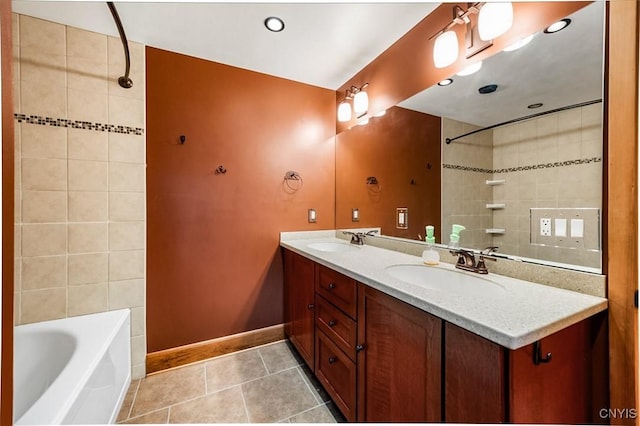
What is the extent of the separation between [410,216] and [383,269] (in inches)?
25.0

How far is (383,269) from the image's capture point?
1.23 metres

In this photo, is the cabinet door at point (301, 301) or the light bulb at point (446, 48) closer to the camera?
the light bulb at point (446, 48)

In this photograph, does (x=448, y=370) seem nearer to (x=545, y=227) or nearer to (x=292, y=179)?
(x=545, y=227)

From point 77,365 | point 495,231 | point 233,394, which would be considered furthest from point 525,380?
point 77,365

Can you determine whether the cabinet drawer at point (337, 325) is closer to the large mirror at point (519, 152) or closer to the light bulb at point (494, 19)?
the large mirror at point (519, 152)

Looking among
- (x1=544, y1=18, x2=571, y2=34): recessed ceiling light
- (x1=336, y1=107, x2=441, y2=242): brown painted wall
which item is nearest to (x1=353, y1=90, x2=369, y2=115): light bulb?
(x1=336, y1=107, x2=441, y2=242): brown painted wall

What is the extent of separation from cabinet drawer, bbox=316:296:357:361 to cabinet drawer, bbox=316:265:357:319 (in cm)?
4

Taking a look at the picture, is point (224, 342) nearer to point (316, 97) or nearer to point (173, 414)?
point (173, 414)

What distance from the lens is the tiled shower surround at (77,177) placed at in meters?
1.42

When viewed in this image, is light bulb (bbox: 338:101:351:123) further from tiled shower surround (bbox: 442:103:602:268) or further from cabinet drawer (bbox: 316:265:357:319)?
cabinet drawer (bbox: 316:265:357:319)

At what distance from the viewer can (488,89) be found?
47.6 inches

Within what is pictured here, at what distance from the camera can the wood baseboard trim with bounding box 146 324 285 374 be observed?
1.73 m

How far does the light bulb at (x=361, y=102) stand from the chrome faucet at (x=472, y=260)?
4.45 feet

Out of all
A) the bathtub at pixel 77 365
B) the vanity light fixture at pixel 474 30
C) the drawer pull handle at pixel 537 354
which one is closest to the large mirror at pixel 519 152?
the vanity light fixture at pixel 474 30
